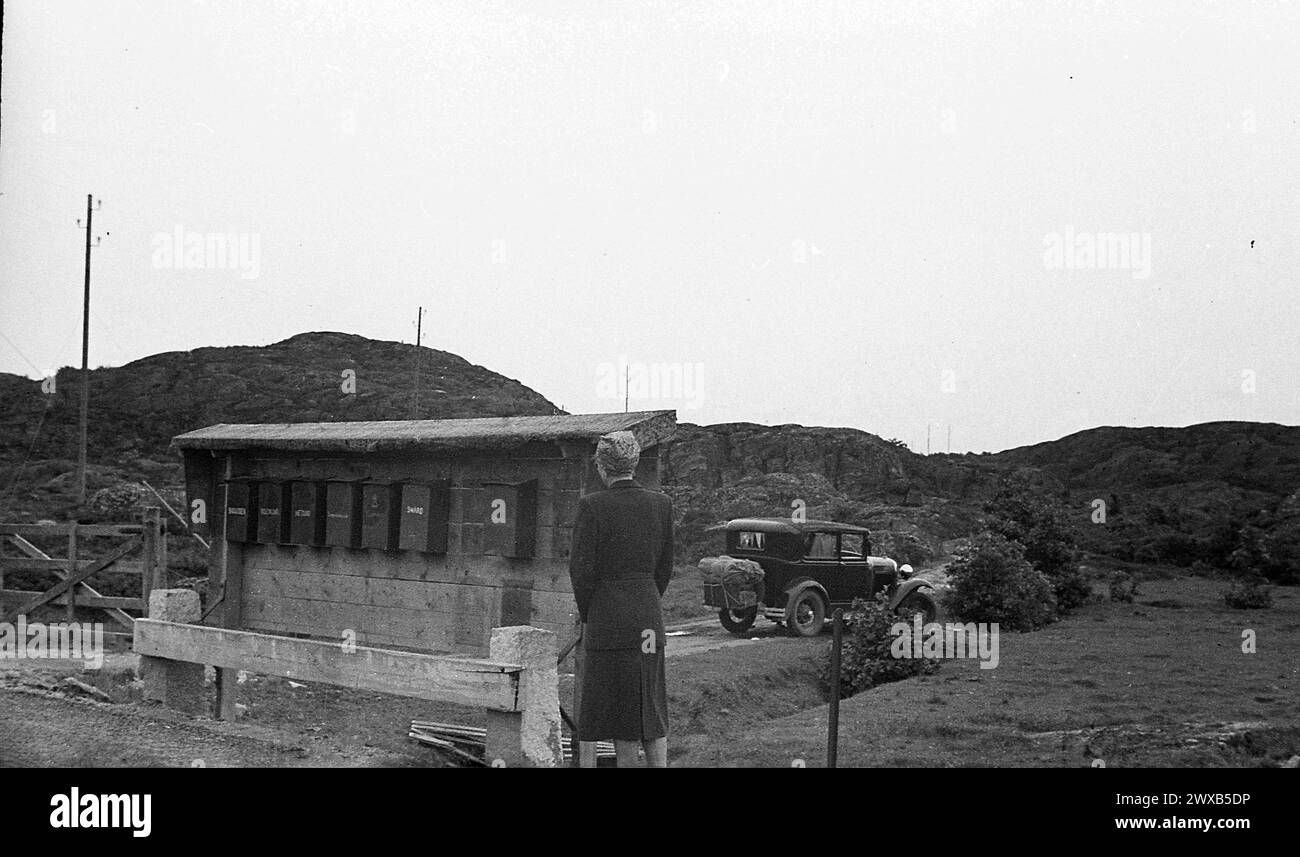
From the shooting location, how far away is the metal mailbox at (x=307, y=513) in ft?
34.3

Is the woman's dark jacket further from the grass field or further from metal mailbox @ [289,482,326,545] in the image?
metal mailbox @ [289,482,326,545]

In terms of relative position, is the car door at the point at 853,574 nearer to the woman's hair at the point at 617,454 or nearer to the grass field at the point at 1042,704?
the grass field at the point at 1042,704

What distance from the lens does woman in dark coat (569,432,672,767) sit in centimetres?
552

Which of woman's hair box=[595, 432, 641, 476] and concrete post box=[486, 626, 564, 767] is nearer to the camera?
woman's hair box=[595, 432, 641, 476]

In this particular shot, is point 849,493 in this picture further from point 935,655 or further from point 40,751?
point 40,751

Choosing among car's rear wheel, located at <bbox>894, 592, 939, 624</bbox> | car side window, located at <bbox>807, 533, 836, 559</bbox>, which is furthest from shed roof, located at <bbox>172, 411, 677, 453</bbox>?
car's rear wheel, located at <bbox>894, 592, 939, 624</bbox>

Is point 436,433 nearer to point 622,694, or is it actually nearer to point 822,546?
point 622,694

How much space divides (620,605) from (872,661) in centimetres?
895

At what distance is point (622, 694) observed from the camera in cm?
555

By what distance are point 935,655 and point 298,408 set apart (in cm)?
3171

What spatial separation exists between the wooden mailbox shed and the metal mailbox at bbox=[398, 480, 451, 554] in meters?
0.01

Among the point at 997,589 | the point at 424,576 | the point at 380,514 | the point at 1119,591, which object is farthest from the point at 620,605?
the point at 1119,591

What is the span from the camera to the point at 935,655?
14711 millimetres

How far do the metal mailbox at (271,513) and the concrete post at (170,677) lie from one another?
1.40 meters
